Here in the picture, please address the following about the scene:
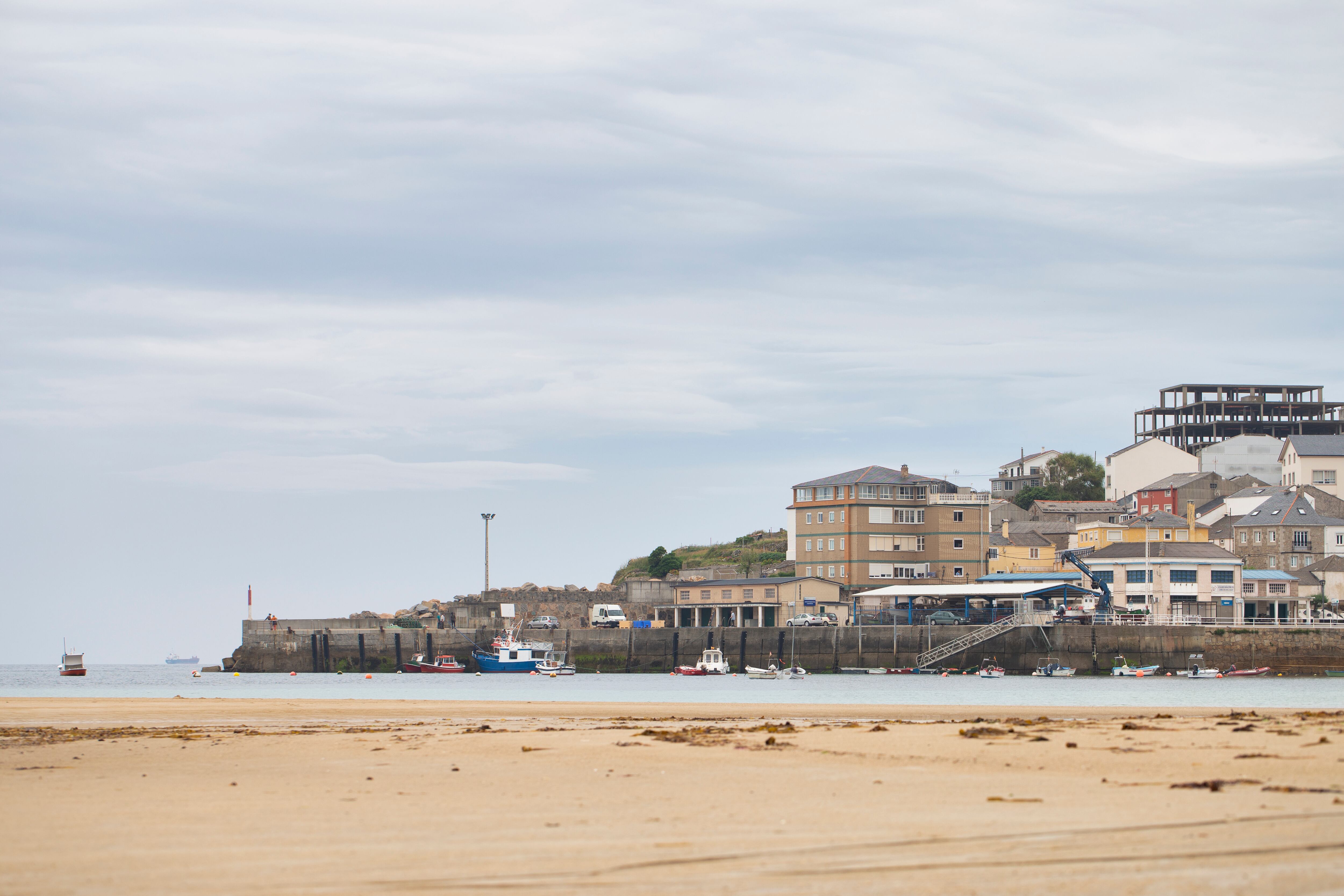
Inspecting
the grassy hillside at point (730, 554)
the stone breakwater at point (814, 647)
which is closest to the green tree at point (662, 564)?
the grassy hillside at point (730, 554)

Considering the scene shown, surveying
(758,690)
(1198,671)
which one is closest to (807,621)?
(1198,671)

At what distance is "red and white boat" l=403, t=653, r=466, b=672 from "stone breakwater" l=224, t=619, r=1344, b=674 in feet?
2.56

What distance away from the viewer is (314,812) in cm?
1333

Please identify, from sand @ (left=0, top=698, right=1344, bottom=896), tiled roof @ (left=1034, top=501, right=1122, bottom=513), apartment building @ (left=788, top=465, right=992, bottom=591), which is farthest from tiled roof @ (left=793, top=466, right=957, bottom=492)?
sand @ (left=0, top=698, right=1344, bottom=896)

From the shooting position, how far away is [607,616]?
109 meters

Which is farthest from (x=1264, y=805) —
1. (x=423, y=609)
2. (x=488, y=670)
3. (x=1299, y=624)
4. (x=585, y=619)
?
(x=423, y=609)

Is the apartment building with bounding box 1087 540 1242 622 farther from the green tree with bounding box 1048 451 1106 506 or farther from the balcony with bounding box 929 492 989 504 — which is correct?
the green tree with bounding box 1048 451 1106 506

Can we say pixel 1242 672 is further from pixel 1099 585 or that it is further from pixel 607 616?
pixel 607 616

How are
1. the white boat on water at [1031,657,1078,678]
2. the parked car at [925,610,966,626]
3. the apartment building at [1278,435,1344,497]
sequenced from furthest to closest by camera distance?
the apartment building at [1278,435,1344,497] < the parked car at [925,610,966,626] < the white boat on water at [1031,657,1078,678]

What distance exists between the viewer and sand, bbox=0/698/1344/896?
32.1 feet

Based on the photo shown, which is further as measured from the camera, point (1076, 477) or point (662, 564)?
point (1076, 477)

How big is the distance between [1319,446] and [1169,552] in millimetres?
50695

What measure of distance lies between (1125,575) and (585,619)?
43.2m

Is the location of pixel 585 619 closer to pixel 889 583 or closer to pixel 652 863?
pixel 889 583
